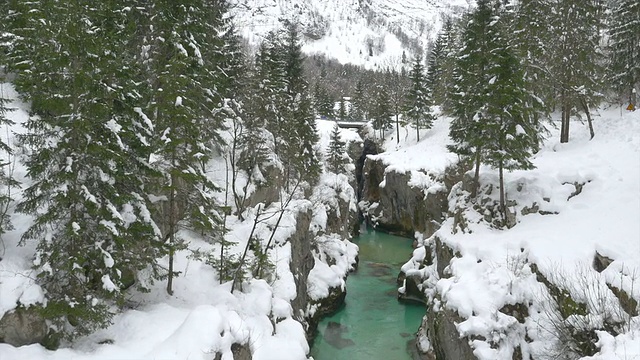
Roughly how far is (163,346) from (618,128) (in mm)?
Result: 29975

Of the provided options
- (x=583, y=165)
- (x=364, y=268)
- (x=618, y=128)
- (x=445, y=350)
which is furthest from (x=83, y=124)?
(x=618, y=128)

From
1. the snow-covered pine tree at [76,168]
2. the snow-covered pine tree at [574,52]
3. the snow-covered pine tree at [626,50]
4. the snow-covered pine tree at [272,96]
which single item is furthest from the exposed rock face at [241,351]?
the snow-covered pine tree at [626,50]

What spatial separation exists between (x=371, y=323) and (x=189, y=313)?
45.7 feet

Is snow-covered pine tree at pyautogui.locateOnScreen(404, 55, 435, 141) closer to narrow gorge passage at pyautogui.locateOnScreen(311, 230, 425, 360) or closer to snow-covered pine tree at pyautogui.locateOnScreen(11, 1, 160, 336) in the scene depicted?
narrow gorge passage at pyautogui.locateOnScreen(311, 230, 425, 360)

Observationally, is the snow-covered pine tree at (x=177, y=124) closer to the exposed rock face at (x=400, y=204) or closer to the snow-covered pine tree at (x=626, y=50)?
the exposed rock face at (x=400, y=204)

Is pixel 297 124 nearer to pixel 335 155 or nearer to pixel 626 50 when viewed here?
pixel 335 155

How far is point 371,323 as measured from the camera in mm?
24844

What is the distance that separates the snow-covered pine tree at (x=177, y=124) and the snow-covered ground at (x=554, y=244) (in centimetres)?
1088

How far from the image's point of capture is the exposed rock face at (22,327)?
36.3 feet

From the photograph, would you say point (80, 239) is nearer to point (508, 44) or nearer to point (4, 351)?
point (4, 351)

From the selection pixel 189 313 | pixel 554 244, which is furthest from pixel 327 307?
pixel 189 313

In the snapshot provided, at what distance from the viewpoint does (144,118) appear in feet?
46.9

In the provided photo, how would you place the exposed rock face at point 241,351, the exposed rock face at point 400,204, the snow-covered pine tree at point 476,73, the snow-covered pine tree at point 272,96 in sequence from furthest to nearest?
the exposed rock face at point 400,204 < the snow-covered pine tree at point 272,96 < the snow-covered pine tree at point 476,73 < the exposed rock face at point 241,351

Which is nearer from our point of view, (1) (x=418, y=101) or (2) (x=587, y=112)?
(2) (x=587, y=112)
